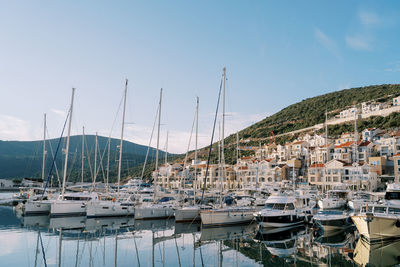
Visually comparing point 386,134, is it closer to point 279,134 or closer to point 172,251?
point 279,134

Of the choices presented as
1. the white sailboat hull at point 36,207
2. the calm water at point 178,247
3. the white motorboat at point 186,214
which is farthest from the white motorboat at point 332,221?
the white sailboat hull at point 36,207

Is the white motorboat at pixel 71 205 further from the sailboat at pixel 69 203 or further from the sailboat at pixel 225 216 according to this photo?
the sailboat at pixel 225 216

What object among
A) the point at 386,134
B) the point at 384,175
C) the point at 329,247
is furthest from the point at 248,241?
the point at 386,134

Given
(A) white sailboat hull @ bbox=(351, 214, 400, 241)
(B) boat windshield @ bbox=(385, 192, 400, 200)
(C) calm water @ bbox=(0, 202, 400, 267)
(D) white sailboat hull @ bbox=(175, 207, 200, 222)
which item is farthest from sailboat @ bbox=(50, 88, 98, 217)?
(B) boat windshield @ bbox=(385, 192, 400, 200)

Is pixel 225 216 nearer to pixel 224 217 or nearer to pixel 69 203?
pixel 224 217

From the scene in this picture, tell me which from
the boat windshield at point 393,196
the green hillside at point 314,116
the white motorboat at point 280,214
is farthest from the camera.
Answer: the green hillside at point 314,116

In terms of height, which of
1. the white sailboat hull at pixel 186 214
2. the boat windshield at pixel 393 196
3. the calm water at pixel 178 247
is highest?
the boat windshield at pixel 393 196

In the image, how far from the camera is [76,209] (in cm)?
3738

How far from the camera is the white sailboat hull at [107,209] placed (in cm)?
3609

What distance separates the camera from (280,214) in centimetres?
2855

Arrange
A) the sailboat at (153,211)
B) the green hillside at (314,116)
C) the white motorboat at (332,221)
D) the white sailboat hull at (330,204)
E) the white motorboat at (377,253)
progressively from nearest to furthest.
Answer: the white motorboat at (377,253) → the white motorboat at (332,221) → the sailboat at (153,211) → the white sailboat hull at (330,204) → the green hillside at (314,116)

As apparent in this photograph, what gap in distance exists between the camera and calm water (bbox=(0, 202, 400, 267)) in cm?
1884

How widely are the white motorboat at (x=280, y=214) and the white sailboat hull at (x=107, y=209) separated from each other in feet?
54.3

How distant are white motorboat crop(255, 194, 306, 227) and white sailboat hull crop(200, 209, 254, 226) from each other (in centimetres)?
253
